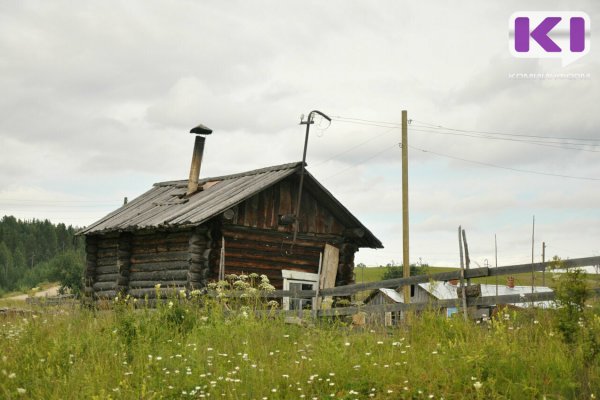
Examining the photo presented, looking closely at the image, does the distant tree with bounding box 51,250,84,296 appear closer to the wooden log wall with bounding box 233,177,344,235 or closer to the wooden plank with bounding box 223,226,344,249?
the wooden plank with bounding box 223,226,344,249

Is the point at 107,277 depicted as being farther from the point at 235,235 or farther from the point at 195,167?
the point at 235,235

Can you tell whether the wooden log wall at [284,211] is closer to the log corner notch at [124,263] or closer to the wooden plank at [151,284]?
the wooden plank at [151,284]

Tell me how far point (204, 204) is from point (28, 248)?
115664 mm

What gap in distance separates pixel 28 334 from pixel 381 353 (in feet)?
19.1

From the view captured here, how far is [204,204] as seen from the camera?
21.0 metres

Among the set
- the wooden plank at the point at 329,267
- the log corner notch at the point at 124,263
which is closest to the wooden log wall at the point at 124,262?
the log corner notch at the point at 124,263

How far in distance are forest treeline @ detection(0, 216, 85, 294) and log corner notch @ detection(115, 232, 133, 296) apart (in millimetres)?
75389

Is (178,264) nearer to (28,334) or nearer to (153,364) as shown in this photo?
(28,334)

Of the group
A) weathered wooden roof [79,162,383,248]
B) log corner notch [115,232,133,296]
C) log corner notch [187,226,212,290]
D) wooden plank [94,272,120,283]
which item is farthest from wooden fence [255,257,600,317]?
wooden plank [94,272,120,283]

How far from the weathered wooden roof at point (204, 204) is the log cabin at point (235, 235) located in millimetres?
38

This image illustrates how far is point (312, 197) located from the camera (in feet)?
71.8

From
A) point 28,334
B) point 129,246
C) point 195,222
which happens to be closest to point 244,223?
point 195,222

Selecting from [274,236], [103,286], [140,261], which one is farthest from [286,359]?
[103,286]

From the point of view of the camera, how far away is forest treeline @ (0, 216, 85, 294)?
343 ft
